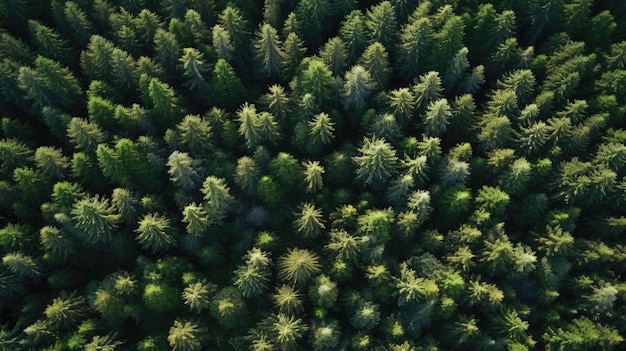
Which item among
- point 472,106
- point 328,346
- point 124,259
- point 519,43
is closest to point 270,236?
point 328,346

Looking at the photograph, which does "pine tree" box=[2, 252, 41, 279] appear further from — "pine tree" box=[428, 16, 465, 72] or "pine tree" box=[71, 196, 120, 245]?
"pine tree" box=[428, 16, 465, 72]

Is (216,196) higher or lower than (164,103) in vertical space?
lower

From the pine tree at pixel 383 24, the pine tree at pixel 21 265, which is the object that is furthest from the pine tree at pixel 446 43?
the pine tree at pixel 21 265

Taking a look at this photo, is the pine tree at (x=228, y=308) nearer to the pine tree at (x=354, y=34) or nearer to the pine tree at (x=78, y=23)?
the pine tree at (x=354, y=34)

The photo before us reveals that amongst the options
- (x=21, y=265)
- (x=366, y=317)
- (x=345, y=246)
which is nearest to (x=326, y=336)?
(x=366, y=317)

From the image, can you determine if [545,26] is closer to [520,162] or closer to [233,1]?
[520,162]

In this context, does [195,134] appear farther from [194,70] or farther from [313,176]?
[313,176]

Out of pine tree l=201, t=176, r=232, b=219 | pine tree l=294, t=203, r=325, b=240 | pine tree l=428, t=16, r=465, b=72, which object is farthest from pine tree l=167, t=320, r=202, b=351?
pine tree l=428, t=16, r=465, b=72
